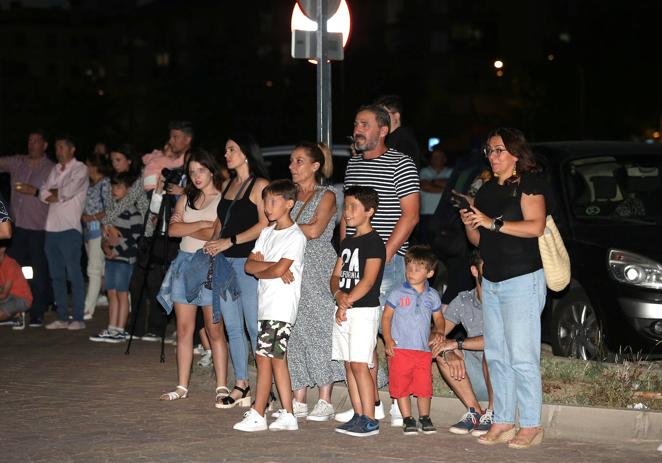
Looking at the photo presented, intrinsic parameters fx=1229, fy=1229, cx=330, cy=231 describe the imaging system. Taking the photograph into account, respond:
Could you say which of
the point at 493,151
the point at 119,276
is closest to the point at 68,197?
the point at 119,276

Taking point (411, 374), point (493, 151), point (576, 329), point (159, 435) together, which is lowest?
point (159, 435)

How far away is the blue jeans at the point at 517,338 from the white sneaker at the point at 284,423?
1.38 m

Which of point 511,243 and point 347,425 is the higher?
point 511,243

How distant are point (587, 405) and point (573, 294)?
1732mm

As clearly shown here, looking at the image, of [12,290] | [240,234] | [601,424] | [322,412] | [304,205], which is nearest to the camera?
[601,424]

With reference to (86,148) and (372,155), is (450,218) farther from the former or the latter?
(86,148)

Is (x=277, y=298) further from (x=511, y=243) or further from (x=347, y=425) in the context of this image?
(x=511, y=243)

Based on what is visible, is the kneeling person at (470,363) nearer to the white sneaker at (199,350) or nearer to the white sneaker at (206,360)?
the white sneaker at (206,360)

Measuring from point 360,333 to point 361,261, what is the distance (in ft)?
1.54

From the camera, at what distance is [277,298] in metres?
8.08

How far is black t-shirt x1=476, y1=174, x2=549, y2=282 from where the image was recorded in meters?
7.38

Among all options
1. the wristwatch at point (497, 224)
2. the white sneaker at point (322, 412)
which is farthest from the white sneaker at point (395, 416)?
the wristwatch at point (497, 224)

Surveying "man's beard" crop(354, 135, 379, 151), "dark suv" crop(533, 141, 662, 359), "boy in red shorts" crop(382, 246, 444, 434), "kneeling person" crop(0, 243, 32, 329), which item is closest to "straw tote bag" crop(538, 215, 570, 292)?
"boy in red shorts" crop(382, 246, 444, 434)

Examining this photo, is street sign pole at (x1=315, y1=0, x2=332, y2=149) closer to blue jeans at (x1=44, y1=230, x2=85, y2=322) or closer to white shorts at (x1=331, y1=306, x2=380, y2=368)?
white shorts at (x1=331, y1=306, x2=380, y2=368)
